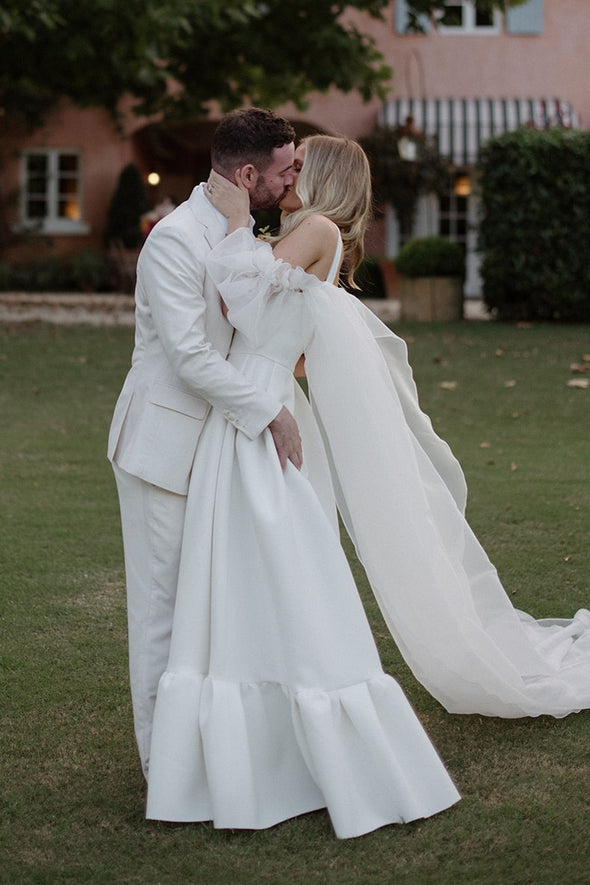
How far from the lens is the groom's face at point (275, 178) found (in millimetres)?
3207

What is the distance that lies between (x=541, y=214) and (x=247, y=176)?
13013mm

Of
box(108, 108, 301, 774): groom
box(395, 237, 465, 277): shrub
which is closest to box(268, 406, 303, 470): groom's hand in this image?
box(108, 108, 301, 774): groom

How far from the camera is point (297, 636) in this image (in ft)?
10.2

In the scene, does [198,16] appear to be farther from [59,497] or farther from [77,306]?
[59,497]

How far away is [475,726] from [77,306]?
16.0 m

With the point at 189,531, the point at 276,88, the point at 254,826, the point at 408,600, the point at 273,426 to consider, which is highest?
the point at 276,88

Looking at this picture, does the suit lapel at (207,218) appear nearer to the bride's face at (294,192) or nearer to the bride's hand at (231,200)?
the bride's hand at (231,200)

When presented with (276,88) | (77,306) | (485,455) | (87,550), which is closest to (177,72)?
(276,88)

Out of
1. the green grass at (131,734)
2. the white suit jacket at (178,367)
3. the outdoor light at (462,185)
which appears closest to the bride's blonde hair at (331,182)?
the white suit jacket at (178,367)

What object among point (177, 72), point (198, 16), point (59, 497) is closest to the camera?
point (59, 497)

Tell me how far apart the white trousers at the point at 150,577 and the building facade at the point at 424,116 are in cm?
1885

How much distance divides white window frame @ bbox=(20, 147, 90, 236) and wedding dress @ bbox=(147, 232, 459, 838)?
21073 mm

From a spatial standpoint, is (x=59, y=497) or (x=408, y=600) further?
(x=59, y=497)

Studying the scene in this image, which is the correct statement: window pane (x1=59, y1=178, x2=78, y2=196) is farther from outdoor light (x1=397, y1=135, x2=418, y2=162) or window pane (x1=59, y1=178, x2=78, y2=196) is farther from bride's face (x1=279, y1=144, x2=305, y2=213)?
bride's face (x1=279, y1=144, x2=305, y2=213)
